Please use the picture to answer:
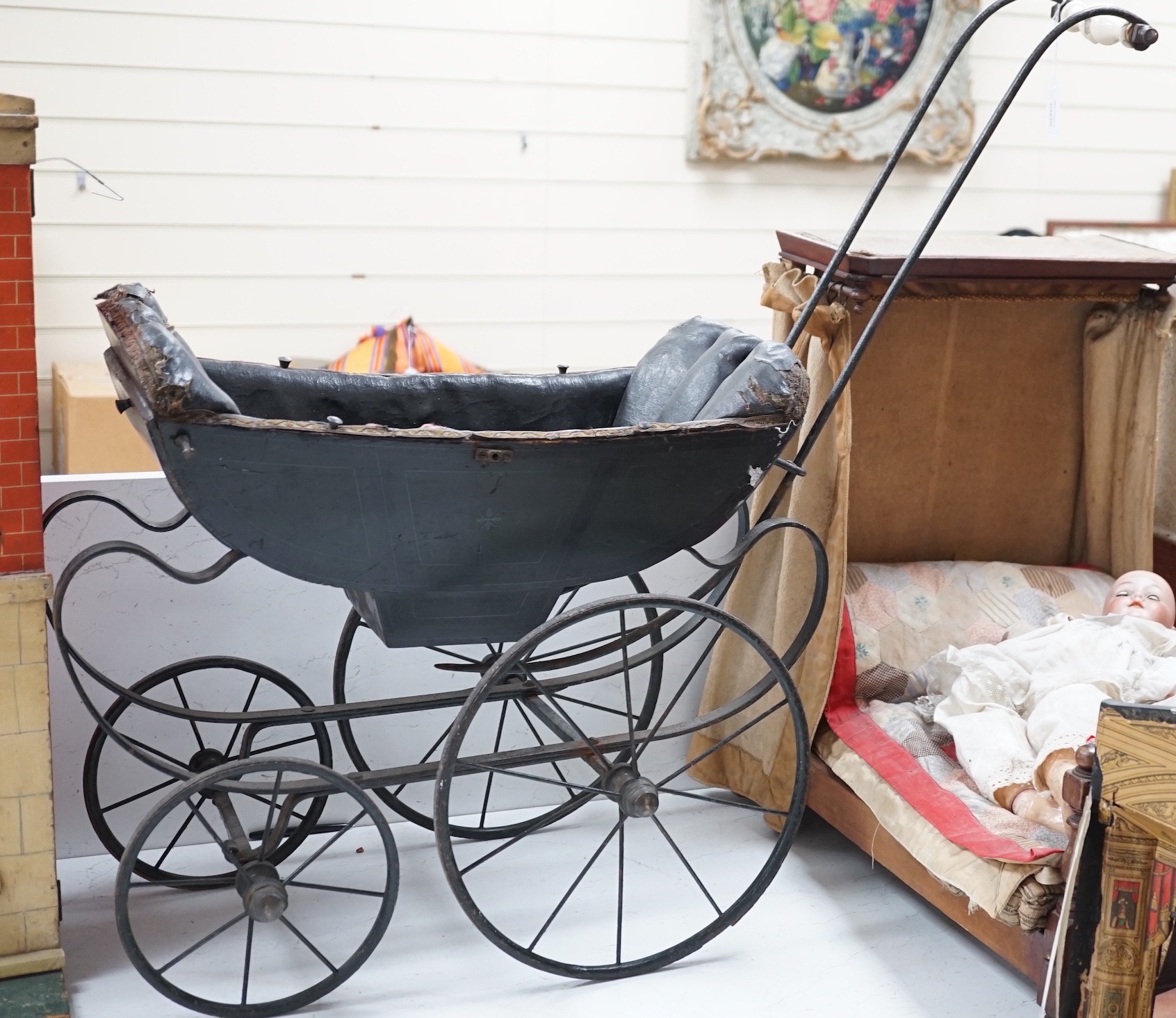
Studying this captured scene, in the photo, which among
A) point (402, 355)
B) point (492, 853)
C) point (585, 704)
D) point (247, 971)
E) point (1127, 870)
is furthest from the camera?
point (402, 355)

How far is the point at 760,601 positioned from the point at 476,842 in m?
0.76

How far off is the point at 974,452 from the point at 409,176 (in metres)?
2.03

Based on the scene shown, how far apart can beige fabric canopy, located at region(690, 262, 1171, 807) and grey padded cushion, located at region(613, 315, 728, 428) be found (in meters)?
0.21

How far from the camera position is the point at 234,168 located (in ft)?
12.7

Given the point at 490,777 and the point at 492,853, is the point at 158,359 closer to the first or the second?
the point at 492,853

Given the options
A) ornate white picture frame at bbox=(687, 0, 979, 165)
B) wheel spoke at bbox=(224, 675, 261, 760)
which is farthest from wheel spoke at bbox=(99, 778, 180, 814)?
ornate white picture frame at bbox=(687, 0, 979, 165)

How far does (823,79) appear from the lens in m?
4.30

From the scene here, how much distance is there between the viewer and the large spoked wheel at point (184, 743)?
7.76ft

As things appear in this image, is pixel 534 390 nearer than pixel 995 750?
No

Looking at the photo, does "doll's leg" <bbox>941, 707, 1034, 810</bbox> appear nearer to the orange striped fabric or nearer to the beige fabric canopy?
the beige fabric canopy

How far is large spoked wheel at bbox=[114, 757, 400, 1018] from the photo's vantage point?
1984 mm

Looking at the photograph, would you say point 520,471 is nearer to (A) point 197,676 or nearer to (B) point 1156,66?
(A) point 197,676

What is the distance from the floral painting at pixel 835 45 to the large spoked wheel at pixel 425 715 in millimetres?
2290

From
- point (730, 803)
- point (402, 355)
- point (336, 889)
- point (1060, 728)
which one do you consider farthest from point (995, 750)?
point (402, 355)
